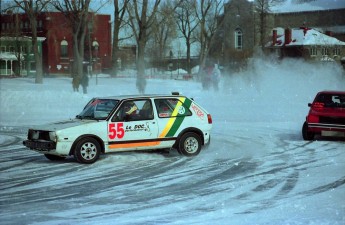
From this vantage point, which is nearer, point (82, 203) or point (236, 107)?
point (82, 203)

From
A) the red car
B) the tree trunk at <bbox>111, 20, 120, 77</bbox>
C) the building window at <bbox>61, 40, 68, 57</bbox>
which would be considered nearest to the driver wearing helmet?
the red car

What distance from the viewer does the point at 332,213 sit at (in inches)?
332

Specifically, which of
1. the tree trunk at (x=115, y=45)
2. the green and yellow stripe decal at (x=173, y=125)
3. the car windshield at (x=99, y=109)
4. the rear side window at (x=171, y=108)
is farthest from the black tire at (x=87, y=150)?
the tree trunk at (x=115, y=45)

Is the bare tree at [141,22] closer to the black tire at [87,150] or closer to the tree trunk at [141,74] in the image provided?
the tree trunk at [141,74]

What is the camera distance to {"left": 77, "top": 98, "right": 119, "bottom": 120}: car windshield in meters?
13.7

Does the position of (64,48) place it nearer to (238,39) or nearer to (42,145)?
(238,39)

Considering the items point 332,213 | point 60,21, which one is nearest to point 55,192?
point 332,213

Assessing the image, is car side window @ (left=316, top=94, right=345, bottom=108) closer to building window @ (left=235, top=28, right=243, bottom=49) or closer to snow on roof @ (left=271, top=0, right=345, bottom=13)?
snow on roof @ (left=271, top=0, right=345, bottom=13)

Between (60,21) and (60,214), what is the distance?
2618 inches

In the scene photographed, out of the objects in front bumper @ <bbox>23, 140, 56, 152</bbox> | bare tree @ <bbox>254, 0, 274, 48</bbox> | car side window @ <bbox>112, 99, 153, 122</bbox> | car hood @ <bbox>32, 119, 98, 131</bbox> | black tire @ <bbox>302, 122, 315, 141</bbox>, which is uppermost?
bare tree @ <bbox>254, 0, 274, 48</bbox>

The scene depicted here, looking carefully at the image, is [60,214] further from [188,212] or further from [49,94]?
[49,94]

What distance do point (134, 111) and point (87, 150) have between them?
1431mm

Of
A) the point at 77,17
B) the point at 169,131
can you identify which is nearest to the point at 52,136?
the point at 169,131

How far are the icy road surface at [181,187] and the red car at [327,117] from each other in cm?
117
